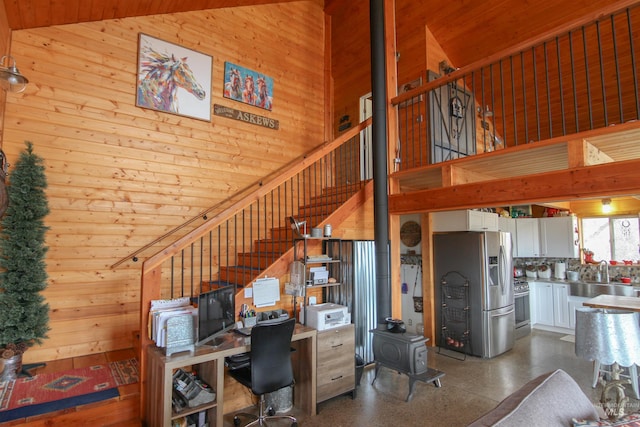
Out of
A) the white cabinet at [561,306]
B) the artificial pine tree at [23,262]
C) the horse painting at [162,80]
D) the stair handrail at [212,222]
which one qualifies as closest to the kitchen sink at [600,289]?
the white cabinet at [561,306]

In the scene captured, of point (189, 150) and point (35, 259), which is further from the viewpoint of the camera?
point (189, 150)

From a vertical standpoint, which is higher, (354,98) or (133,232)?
(354,98)

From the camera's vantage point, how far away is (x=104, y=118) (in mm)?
4105

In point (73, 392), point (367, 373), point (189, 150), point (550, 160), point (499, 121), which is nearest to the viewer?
point (73, 392)

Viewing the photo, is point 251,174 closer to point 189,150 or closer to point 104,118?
point 189,150

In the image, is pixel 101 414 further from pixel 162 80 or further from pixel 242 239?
pixel 162 80

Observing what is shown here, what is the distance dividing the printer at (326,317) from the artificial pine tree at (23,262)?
8.39ft

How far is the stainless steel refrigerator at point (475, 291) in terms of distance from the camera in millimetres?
4984

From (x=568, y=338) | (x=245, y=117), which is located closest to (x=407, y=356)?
(x=568, y=338)

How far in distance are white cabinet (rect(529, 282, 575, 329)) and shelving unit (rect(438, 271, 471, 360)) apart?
2.38 meters

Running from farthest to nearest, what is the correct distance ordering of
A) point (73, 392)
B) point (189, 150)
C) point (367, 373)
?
point (189, 150), point (367, 373), point (73, 392)

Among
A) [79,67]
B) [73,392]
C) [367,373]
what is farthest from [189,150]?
[367,373]

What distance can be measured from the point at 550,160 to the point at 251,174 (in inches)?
154

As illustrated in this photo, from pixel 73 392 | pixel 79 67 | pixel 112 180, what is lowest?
pixel 73 392
